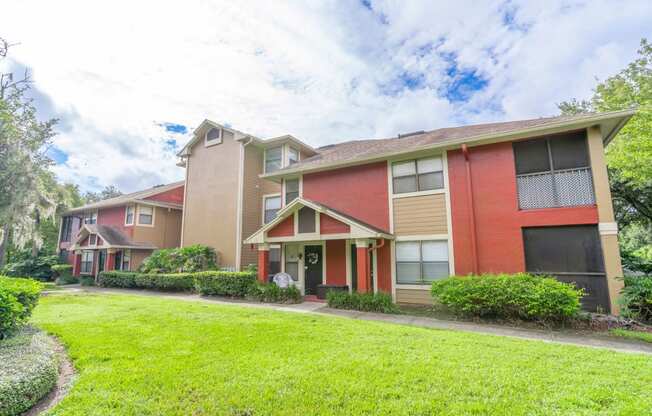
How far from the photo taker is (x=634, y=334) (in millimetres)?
6453

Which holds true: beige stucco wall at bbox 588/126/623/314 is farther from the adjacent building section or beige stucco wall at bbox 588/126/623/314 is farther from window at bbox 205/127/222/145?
the adjacent building section

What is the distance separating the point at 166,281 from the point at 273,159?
842 centimetres

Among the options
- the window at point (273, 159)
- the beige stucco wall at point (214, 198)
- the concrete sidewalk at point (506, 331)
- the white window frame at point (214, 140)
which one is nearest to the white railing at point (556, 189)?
the concrete sidewalk at point (506, 331)

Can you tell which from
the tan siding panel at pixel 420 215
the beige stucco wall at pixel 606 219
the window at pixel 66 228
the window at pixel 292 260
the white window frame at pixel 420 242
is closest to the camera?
the beige stucco wall at pixel 606 219

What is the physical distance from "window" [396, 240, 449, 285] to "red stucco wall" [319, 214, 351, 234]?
87.0 inches

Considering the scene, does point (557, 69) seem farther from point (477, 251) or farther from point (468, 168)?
point (477, 251)

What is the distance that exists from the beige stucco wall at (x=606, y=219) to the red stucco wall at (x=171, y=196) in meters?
23.2

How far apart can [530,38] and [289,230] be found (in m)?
11.0

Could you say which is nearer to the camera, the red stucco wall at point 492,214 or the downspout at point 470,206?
the red stucco wall at point 492,214

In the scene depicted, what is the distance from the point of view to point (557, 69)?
42.2 feet

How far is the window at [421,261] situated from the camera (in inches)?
412

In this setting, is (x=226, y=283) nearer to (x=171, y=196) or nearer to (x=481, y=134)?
(x=481, y=134)

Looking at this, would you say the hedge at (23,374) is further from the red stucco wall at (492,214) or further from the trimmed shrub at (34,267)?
the trimmed shrub at (34,267)

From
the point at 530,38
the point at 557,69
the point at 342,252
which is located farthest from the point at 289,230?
the point at 557,69
